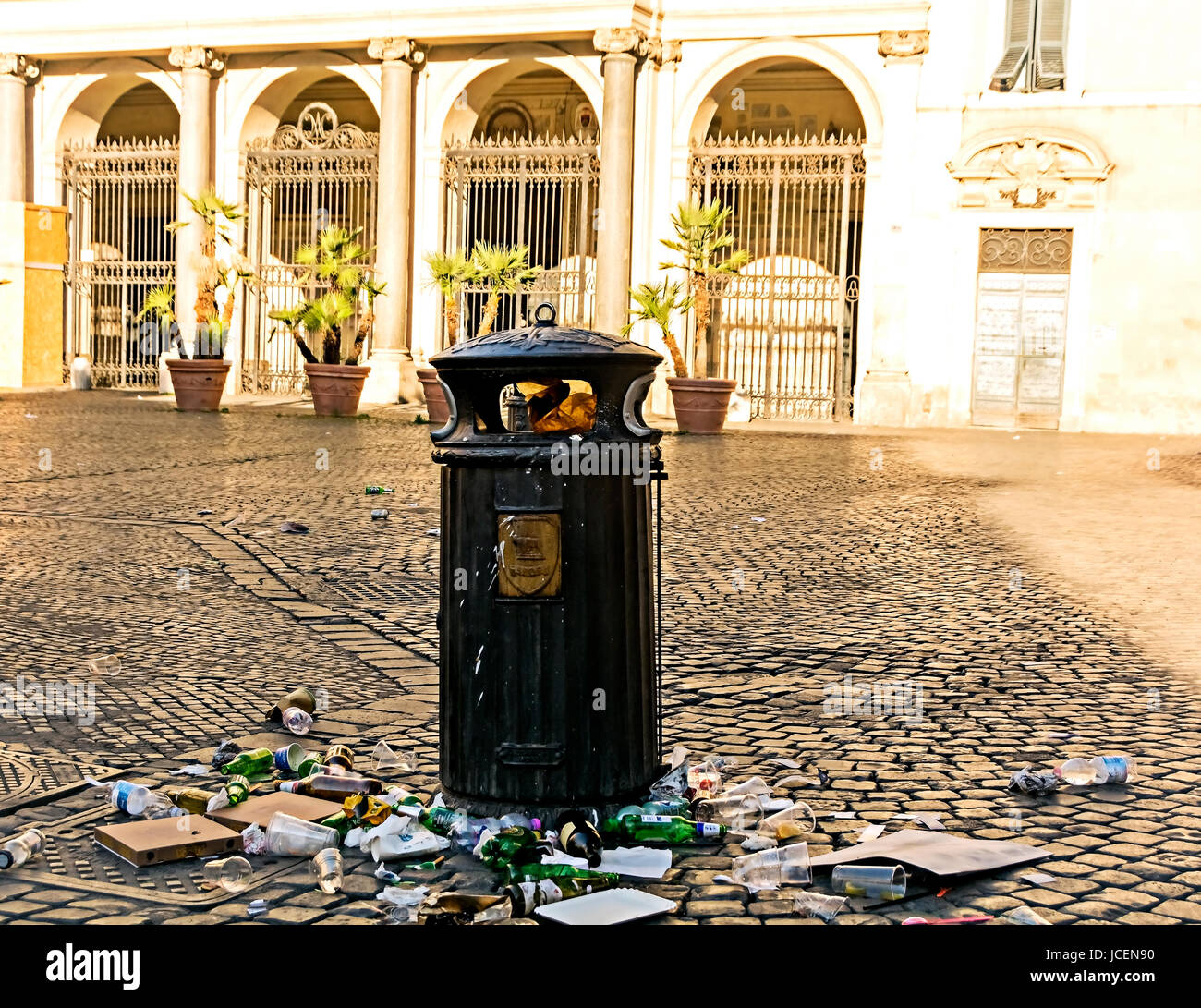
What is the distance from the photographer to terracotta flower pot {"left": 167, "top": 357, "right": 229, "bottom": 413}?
66.7 feet

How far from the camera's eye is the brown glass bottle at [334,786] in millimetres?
4113

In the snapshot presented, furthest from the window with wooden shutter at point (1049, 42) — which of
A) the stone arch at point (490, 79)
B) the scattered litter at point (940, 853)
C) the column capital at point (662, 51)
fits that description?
the scattered litter at point (940, 853)

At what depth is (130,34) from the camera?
24672 mm

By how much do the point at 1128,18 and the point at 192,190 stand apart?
14.0 m

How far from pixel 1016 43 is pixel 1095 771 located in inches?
737

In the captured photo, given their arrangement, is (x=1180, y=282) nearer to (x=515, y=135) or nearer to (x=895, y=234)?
(x=895, y=234)

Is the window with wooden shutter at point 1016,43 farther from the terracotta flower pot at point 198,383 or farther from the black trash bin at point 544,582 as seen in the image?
the black trash bin at point 544,582

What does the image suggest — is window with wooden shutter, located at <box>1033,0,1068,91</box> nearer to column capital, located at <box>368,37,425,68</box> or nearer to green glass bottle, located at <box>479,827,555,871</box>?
column capital, located at <box>368,37,425,68</box>

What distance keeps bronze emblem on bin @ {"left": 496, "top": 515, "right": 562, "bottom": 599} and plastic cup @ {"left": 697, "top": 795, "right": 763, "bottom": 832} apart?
701 mm

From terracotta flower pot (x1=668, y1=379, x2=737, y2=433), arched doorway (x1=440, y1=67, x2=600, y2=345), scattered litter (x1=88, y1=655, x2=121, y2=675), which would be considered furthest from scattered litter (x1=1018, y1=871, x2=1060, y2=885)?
arched doorway (x1=440, y1=67, x2=600, y2=345)

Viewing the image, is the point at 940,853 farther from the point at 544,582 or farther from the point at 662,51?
the point at 662,51

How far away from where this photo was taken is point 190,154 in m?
24.5
